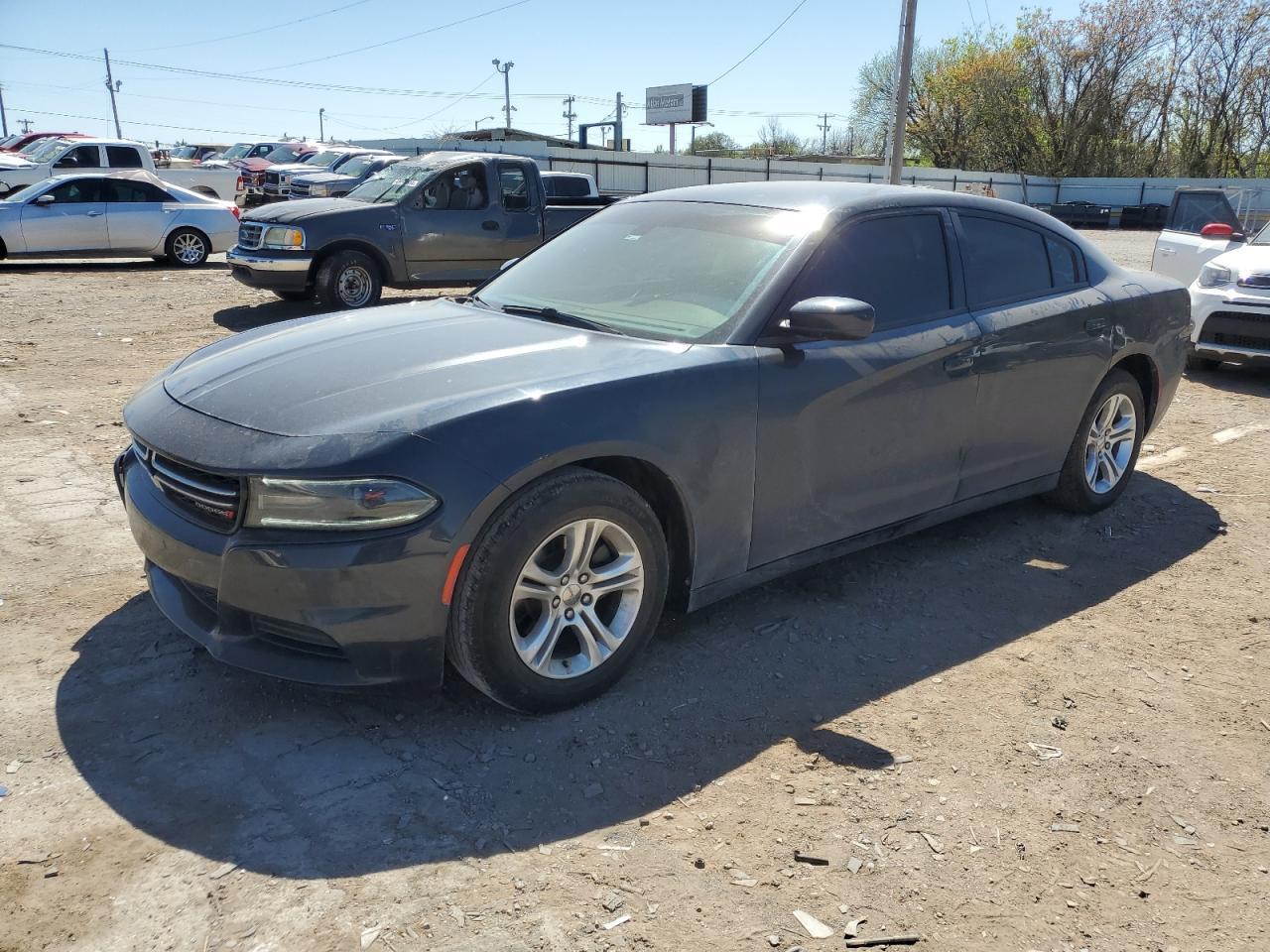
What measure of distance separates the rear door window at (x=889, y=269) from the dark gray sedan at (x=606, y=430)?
0.01m

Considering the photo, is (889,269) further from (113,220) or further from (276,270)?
(113,220)

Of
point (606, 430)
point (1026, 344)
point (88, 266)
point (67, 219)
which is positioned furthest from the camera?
point (88, 266)

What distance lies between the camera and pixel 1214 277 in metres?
9.23

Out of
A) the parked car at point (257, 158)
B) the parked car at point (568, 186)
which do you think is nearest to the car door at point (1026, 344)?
the parked car at point (568, 186)

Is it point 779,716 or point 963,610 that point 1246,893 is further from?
point 963,610

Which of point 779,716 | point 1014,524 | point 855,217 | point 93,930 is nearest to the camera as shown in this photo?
point 93,930

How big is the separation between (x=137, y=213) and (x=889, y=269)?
1427 centimetres

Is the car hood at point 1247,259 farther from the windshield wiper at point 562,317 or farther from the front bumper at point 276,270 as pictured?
the front bumper at point 276,270

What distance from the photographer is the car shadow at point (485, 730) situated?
274 centimetres

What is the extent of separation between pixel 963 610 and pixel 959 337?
→ 114 cm

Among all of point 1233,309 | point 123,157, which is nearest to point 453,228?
point 1233,309

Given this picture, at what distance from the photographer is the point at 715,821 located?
2.83 meters

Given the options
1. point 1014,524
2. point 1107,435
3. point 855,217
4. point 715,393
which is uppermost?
point 855,217

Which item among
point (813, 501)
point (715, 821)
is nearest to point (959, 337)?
point (813, 501)
